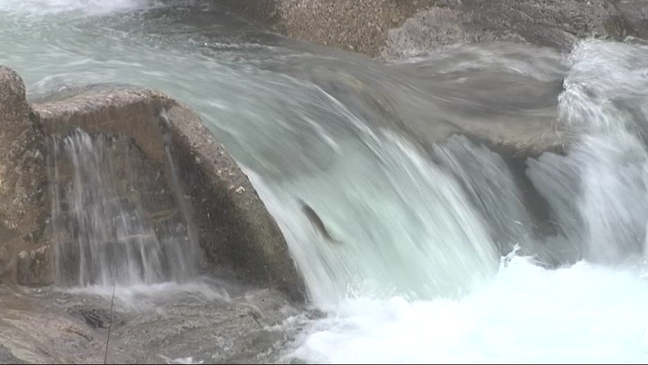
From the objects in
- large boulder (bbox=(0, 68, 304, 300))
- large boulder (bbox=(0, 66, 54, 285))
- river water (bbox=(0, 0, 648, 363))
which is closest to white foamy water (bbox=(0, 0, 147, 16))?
river water (bbox=(0, 0, 648, 363))

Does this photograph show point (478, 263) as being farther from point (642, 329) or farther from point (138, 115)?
point (138, 115)

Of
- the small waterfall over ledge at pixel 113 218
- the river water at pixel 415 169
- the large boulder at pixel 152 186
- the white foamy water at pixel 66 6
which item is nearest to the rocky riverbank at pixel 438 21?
the river water at pixel 415 169

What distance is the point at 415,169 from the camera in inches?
244

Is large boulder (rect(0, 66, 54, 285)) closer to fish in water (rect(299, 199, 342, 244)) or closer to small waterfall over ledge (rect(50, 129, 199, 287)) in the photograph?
small waterfall over ledge (rect(50, 129, 199, 287))

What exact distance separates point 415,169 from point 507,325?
1.60 m

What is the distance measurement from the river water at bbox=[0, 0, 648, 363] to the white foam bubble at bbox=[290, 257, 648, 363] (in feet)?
0.05

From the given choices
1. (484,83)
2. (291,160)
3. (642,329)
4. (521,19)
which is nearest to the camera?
(642,329)

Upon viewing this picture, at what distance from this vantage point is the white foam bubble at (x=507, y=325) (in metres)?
4.27

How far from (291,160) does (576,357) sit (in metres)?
2.15

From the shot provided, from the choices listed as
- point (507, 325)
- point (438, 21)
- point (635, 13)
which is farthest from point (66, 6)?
point (507, 325)

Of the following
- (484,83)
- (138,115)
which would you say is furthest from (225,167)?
(484,83)

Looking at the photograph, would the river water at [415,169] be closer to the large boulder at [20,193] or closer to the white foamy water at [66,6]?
the white foamy water at [66,6]

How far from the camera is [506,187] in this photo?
6.47 m

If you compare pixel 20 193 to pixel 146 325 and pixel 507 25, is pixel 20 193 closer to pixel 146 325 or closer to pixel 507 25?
pixel 146 325
